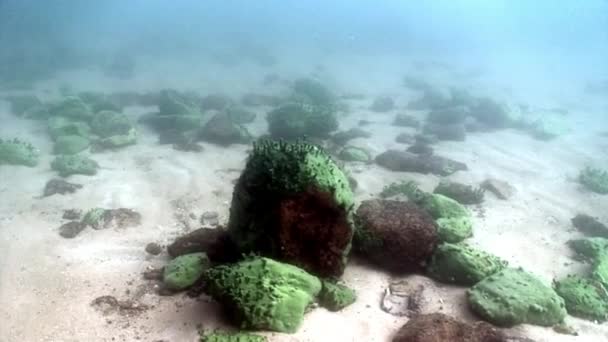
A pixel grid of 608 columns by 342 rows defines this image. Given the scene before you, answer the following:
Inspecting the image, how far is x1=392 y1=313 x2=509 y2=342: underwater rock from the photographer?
178 inches

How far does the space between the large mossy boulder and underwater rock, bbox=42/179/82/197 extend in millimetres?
7348

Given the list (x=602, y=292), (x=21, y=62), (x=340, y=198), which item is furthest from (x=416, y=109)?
(x=21, y=62)

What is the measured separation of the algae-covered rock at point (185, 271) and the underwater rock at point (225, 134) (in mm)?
9580

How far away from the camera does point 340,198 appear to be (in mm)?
5168

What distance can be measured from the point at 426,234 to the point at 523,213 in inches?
228

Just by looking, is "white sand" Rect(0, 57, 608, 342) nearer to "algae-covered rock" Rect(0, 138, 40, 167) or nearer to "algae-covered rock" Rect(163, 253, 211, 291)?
"algae-covered rock" Rect(163, 253, 211, 291)

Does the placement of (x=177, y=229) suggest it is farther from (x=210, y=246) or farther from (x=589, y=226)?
(x=589, y=226)

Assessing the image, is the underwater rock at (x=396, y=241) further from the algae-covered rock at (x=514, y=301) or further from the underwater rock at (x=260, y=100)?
the underwater rock at (x=260, y=100)

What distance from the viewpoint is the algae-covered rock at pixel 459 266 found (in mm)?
5957

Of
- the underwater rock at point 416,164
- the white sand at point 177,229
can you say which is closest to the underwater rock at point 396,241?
the white sand at point 177,229

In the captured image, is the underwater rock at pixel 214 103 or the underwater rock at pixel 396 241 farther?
the underwater rock at pixel 214 103

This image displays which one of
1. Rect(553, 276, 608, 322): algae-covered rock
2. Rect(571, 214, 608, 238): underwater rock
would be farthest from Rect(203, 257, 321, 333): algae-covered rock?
Rect(571, 214, 608, 238): underwater rock

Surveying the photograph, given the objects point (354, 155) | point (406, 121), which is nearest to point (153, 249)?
point (354, 155)

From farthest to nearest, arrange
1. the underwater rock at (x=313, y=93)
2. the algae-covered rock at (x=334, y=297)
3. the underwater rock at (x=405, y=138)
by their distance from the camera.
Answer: the underwater rock at (x=313, y=93), the underwater rock at (x=405, y=138), the algae-covered rock at (x=334, y=297)
